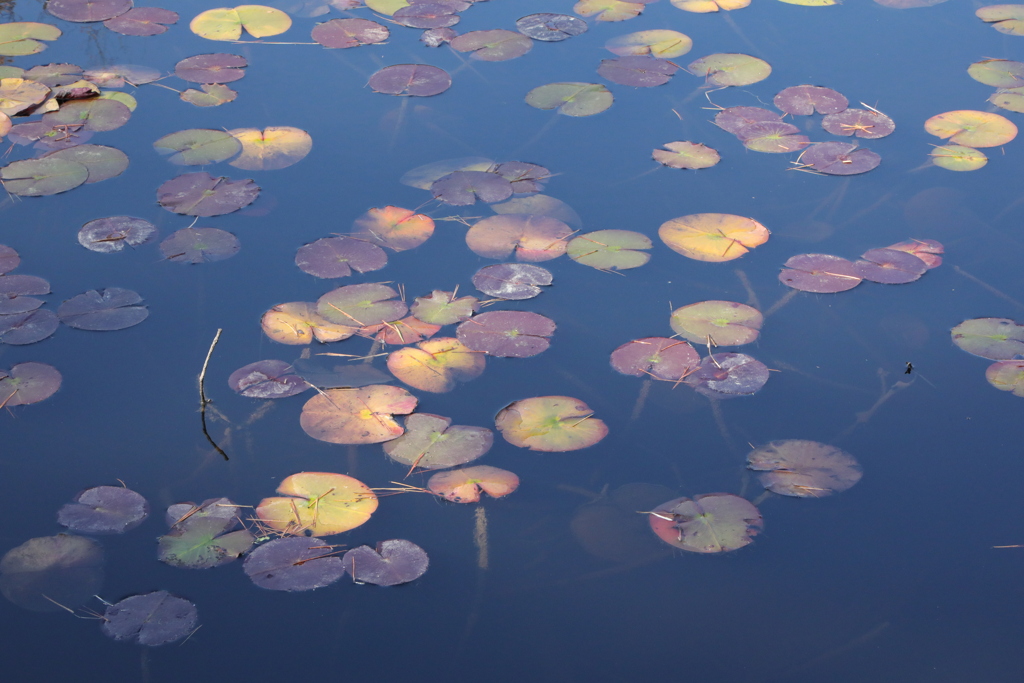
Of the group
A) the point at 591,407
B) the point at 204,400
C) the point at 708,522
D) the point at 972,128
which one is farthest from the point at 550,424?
the point at 972,128

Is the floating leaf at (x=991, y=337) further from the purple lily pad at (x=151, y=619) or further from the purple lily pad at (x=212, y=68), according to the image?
the purple lily pad at (x=212, y=68)

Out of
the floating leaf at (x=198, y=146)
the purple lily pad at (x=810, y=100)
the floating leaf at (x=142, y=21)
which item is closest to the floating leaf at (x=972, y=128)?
the purple lily pad at (x=810, y=100)

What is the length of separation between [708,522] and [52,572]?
1874 mm

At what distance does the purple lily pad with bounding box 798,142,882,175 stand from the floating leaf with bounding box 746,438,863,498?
5.45 ft

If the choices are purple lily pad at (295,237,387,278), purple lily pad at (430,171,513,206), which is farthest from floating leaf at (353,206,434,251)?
purple lily pad at (430,171,513,206)

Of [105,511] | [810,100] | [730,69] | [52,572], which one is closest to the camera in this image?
[52,572]

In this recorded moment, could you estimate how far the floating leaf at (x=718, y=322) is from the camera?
301 centimetres

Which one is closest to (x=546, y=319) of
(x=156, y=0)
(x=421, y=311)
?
(x=421, y=311)

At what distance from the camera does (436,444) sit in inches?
103

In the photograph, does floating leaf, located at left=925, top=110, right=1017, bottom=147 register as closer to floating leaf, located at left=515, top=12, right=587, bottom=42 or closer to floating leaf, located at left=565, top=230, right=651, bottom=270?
floating leaf, located at left=565, top=230, right=651, bottom=270

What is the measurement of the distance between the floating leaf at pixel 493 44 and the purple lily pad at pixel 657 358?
2.26m

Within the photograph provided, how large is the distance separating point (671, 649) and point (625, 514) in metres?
0.42

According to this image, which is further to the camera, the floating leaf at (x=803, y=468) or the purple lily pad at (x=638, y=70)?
the purple lily pad at (x=638, y=70)

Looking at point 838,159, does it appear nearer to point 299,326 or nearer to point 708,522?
point 708,522
